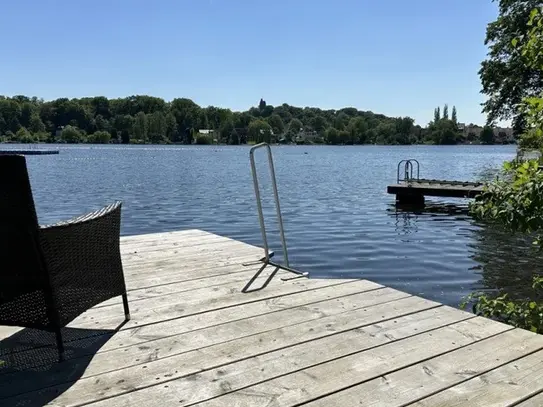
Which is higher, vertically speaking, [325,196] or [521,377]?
[521,377]

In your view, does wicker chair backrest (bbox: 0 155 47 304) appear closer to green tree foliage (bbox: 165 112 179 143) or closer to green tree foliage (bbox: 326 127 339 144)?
green tree foliage (bbox: 165 112 179 143)

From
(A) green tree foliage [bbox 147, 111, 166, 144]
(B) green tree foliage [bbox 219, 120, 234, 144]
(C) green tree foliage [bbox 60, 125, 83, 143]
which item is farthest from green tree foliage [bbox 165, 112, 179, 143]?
(C) green tree foliage [bbox 60, 125, 83, 143]

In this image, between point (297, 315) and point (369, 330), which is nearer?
point (369, 330)

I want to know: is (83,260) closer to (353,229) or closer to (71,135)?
(353,229)

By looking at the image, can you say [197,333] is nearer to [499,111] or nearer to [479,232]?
[479,232]

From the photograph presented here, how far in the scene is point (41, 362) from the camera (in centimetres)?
225

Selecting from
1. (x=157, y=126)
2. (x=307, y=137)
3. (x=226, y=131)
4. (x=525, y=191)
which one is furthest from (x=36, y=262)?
(x=307, y=137)

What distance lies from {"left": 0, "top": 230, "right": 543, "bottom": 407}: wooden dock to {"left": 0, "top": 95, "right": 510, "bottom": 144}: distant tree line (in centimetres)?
9927

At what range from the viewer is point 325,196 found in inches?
715

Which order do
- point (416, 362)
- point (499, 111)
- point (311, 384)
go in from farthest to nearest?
point (499, 111), point (416, 362), point (311, 384)

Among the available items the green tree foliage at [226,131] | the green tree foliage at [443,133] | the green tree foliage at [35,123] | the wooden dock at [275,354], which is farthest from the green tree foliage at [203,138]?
the wooden dock at [275,354]

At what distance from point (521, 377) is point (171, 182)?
24172mm

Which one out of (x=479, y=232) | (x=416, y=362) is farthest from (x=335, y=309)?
(x=479, y=232)

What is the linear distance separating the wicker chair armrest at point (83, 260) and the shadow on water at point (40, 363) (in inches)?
7.2
